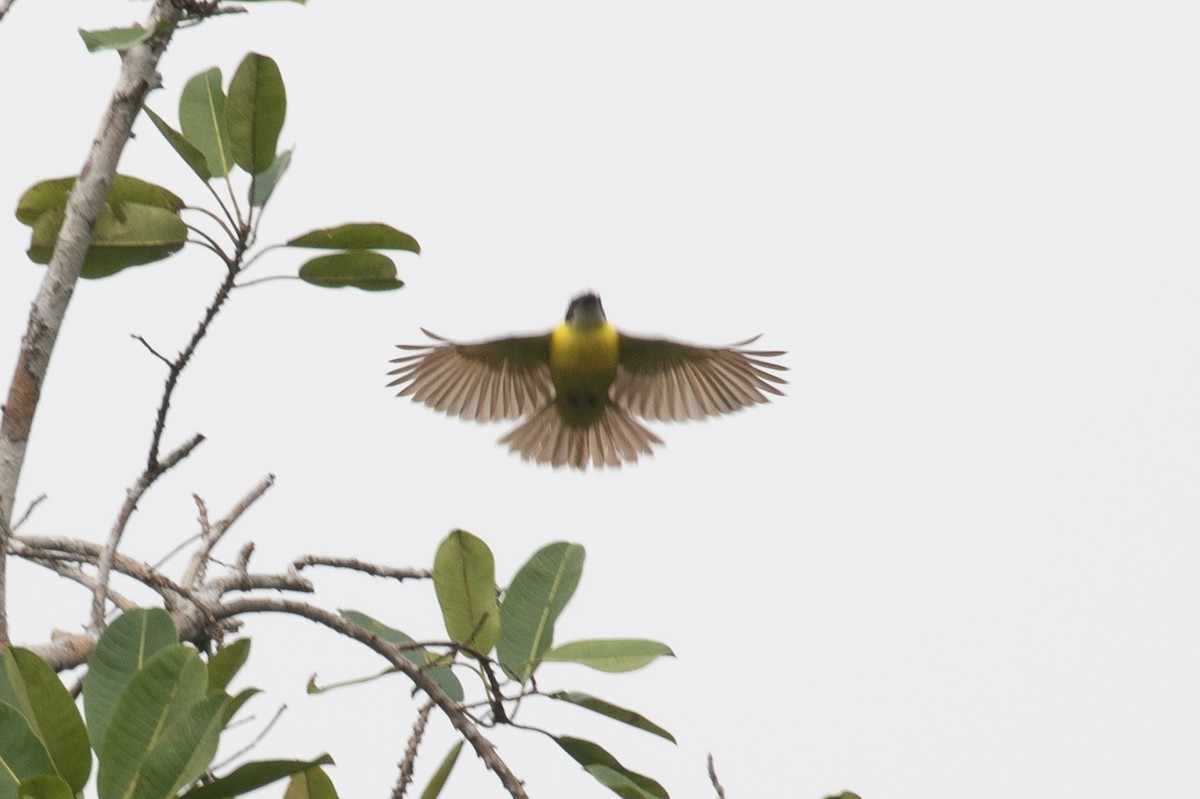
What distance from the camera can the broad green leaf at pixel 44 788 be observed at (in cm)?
156

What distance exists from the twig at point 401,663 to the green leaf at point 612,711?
0.17 m

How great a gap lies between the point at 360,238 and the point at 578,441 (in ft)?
13.2

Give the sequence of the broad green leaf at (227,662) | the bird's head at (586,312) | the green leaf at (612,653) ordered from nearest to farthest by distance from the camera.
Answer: the broad green leaf at (227,662) < the green leaf at (612,653) < the bird's head at (586,312)

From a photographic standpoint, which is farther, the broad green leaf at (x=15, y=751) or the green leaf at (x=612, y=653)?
the green leaf at (x=612, y=653)

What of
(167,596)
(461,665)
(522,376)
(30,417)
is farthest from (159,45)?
(522,376)

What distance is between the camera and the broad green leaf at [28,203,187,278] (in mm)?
2631

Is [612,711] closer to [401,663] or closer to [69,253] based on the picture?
[401,663]

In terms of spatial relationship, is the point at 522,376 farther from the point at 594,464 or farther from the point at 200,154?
the point at 200,154

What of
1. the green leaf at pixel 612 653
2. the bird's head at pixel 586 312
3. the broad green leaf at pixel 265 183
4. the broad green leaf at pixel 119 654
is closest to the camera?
the broad green leaf at pixel 119 654

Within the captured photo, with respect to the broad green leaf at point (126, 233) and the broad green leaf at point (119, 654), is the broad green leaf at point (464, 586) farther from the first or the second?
the broad green leaf at point (126, 233)

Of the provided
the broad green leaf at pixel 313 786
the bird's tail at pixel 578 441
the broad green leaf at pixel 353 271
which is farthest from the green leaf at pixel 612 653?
the bird's tail at pixel 578 441

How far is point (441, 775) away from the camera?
212 cm

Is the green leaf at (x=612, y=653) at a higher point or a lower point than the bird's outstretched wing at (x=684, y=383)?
lower

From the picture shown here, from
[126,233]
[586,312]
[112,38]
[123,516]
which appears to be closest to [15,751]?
[123,516]
